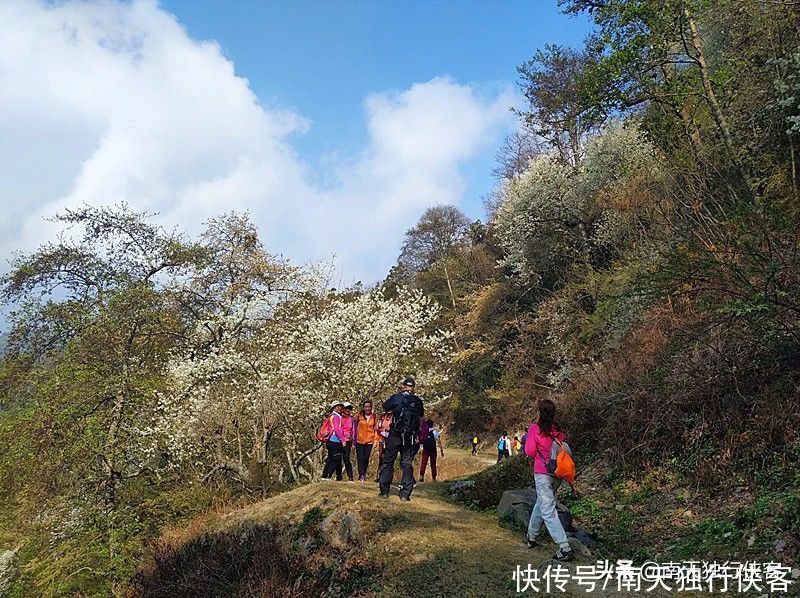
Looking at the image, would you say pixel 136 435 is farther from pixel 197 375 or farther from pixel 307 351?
pixel 307 351

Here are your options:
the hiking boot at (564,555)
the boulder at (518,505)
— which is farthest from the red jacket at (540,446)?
the boulder at (518,505)

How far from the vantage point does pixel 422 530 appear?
7848 mm

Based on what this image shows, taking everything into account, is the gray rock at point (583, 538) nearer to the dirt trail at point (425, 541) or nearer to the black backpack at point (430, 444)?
the dirt trail at point (425, 541)

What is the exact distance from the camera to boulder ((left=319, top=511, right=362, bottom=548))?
793cm

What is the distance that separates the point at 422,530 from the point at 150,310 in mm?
10109

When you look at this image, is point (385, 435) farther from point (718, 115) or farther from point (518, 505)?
point (718, 115)

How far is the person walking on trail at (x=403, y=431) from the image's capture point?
8.63 meters

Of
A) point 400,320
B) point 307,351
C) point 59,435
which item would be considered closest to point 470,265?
point 400,320

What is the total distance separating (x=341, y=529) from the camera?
26.7 ft

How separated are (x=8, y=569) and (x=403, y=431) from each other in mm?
13529

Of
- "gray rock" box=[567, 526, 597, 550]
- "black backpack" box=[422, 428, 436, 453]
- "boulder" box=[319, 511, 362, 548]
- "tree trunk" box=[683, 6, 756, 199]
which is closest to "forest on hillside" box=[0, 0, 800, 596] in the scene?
"tree trunk" box=[683, 6, 756, 199]

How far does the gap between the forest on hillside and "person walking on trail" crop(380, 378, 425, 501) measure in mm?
3752

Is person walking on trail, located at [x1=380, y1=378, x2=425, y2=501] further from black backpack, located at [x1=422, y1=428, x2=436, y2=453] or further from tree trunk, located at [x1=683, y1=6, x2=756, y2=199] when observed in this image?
tree trunk, located at [x1=683, y1=6, x2=756, y2=199]

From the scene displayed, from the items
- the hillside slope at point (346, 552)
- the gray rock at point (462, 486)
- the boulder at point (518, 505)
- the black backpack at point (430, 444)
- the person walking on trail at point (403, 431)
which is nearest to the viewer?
the hillside slope at point (346, 552)
